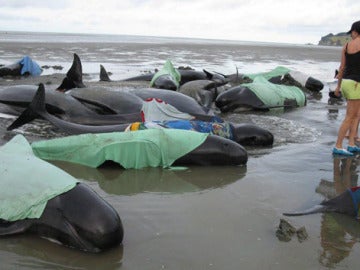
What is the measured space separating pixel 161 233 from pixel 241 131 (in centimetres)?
360

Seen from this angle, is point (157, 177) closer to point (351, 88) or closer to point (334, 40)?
point (351, 88)

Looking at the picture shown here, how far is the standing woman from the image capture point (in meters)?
6.96

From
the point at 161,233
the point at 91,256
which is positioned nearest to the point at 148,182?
the point at 161,233

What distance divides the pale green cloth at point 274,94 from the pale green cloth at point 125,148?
16.9 ft

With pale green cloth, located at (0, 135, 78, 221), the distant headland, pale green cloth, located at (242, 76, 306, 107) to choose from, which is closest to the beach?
pale green cloth, located at (0, 135, 78, 221)

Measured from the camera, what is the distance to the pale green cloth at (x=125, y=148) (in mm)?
5777

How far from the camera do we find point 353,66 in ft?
23.0

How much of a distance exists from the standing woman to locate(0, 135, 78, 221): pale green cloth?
4.54m

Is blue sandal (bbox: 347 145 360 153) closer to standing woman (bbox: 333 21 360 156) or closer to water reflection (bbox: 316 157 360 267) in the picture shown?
standing woman (bbox: 333 21 360 156)

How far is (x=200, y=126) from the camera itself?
22.7 feet

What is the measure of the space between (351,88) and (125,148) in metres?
3.71

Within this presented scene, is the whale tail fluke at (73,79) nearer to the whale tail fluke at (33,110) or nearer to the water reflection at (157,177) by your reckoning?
the whale tail fluke at (33,110)

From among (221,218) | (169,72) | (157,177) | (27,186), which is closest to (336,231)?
(221,218)

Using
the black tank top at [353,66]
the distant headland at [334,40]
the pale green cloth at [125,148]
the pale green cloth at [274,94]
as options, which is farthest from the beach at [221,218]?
the distant headland at [334,40]
